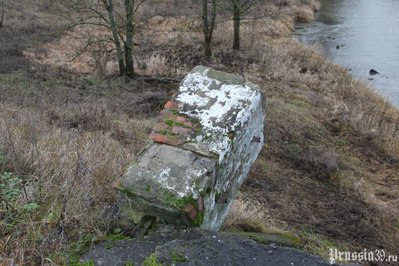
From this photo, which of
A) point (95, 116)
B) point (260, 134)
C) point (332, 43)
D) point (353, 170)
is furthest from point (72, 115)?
point (332, 43)

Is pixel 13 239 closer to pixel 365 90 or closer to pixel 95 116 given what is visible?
pixel 95 116

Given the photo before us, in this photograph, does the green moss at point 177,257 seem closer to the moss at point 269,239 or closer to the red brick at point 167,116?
the moss at point 269,239

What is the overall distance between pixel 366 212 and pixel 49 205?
16.3ft

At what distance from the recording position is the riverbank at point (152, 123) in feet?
10.0

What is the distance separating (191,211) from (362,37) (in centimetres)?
1918

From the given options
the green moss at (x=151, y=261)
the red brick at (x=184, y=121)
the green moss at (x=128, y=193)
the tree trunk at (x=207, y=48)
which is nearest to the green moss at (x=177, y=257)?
the green moss at (x=151, y=261)

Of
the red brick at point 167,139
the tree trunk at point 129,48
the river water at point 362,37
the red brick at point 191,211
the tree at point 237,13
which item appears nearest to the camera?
the red brick at point 191,211

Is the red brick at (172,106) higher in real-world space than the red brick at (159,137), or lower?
higher

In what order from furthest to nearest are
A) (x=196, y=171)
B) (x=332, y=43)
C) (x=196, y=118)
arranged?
(x=332, y=43)
(x=196, y=118)
(x=196, y=171)

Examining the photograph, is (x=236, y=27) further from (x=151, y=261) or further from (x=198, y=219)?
(x=151, y=261)

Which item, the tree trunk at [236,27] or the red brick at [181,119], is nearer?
the red brick at [181,119]

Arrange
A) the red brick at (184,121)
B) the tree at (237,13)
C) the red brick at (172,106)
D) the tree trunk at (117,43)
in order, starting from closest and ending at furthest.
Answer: the red brick at (184,121) → the red brick at (172,106) → the tree trunk at (117,43) → the tree at (237,13)

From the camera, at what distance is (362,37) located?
785 inches

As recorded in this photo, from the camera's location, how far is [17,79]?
433 inches
